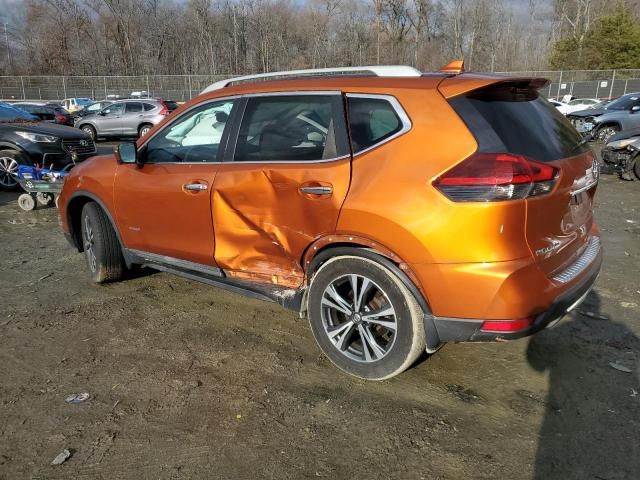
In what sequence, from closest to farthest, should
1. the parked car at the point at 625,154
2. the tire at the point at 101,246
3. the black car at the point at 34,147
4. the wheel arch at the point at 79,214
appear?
the wheel arch at the point at 79,214, the tire at the point at 101,246, the black car at the point at 34,147, the parked car at the point at 625,154

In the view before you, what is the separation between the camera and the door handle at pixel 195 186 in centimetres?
369

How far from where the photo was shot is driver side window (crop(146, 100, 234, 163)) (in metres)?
3.81

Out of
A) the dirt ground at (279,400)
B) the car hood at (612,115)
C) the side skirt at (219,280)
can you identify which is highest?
the car hood at (612,115)

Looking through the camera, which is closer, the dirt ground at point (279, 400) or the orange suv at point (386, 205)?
the dirt ground at point (279, 400)

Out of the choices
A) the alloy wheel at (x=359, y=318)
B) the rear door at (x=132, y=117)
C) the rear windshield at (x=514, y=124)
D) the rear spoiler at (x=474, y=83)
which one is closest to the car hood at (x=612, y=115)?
the rear windshield at (x=514, y=124)

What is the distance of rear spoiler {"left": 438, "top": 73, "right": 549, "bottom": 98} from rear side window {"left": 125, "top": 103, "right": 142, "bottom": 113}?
1857 cm

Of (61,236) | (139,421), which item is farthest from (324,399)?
(61,236)

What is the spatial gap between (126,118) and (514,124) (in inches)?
750

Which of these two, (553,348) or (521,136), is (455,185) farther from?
(553,348)

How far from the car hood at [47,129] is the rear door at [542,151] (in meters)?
8.64

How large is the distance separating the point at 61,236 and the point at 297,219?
4.77 m

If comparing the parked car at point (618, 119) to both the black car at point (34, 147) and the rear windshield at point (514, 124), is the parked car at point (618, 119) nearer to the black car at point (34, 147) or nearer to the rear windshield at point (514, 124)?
the black car at point (34, 147)

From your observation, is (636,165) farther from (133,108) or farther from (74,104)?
(74,104)

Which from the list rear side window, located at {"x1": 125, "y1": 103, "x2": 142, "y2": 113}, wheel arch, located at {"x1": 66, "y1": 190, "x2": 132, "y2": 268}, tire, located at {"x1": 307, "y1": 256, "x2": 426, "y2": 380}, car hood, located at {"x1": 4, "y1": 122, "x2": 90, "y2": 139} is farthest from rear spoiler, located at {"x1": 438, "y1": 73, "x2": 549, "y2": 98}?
rear side window, located at {"x1": 125, "y1": 103, "x2": 142, "y2": 113}
